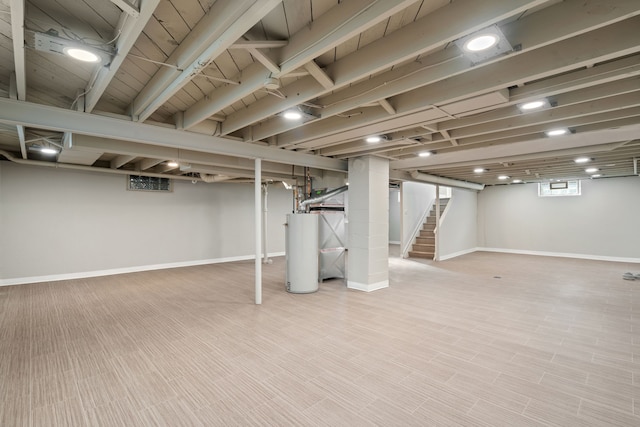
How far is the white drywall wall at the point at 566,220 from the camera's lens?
26.2 ft

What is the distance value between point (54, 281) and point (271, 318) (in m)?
5.16

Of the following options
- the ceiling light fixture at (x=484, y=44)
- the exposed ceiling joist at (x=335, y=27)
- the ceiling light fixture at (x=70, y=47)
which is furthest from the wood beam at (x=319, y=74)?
the ceiling light fixture at (x=70, y=47)

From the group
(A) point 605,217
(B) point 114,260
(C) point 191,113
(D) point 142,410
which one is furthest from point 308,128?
(A) point 605,217

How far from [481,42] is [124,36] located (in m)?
2.10

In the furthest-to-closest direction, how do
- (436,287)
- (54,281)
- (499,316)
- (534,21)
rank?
1. (54,281)
2. (436,287)
3. (499,316)
4. (534,21)

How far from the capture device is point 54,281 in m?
5.79

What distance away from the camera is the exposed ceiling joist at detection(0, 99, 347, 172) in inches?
102

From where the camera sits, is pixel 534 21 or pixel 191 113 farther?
pixel 191 113

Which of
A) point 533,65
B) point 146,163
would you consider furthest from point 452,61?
point 146,163

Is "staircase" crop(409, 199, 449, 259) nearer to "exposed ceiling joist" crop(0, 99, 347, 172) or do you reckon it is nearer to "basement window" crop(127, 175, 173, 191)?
"exposed ceiling joist" crop(0, 99, 347, 172)

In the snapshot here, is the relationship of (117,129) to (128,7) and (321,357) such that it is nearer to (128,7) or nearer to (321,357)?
(128,7)

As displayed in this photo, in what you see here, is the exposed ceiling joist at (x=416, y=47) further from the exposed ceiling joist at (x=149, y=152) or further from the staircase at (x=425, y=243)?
the staircase at (x=425, y=243)

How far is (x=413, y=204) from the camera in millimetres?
9461

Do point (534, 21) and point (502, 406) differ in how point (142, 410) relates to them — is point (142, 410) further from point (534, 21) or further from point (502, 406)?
point (534, 21)
